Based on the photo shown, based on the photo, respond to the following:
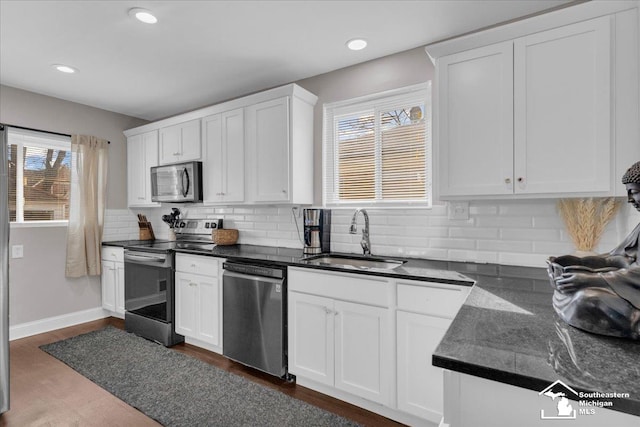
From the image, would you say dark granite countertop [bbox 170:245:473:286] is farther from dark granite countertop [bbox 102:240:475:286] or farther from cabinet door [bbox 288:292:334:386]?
cabinet door [bbox 288:292:334:386]

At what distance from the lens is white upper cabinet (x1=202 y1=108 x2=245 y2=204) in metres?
3.21

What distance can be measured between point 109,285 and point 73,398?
1825 millimetres

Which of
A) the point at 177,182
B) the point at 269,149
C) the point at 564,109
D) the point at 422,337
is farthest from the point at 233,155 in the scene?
the point at 564,109

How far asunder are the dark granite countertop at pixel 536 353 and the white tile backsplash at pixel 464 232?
1036mm

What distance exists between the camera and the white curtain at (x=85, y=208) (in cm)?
375

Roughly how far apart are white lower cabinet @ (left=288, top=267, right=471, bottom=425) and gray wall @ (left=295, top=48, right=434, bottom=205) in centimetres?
110

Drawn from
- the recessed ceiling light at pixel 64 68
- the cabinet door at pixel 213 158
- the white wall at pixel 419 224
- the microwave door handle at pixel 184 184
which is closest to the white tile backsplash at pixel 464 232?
the white wall at pixel 419 224

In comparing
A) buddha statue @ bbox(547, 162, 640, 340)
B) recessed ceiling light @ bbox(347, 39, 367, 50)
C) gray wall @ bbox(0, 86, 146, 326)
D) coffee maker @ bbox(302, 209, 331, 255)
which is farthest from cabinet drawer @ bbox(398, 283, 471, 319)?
gray wall @ bbox(0, 86, 146, 326)

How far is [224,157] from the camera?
131 inches

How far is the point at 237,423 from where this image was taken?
2.02 metres

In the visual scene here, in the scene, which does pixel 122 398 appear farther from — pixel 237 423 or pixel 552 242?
pixel 552 242

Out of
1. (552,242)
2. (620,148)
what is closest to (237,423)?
(552,242)

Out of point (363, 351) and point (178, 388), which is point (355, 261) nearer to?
point (363, 351)

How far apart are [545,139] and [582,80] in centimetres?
33
